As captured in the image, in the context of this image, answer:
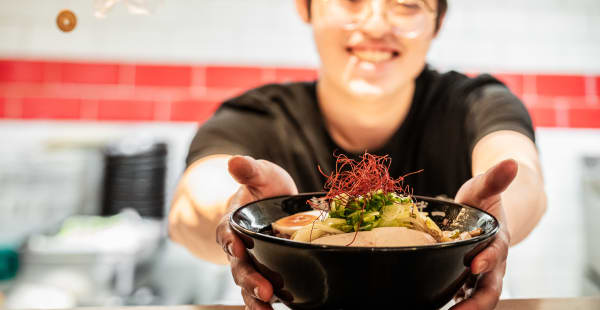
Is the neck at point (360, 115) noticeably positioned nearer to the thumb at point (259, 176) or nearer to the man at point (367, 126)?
the man at point (367, 126)

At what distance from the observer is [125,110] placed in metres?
3.26

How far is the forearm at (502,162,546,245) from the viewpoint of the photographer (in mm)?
1079

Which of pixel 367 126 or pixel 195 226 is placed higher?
pixel 367 126

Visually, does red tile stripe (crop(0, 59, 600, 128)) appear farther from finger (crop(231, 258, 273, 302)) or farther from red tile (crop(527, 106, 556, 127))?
finger (crop(231, 258, 273, 302))

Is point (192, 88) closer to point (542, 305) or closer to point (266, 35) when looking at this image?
point (266, 35)

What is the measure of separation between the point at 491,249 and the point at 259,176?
361 millimetres

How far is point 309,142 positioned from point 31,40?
2563 mm

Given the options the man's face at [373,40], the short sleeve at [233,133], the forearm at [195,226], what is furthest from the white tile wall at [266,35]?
the forearm at [195,226]

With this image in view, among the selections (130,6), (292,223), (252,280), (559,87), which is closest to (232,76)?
(559,87)

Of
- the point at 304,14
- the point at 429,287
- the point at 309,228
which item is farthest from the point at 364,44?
the point at 429,287

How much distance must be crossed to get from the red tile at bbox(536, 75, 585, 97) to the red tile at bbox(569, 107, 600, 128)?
0.12m

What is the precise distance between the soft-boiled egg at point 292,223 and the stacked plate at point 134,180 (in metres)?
2.21

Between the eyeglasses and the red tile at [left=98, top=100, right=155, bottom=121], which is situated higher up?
the eyeglasses

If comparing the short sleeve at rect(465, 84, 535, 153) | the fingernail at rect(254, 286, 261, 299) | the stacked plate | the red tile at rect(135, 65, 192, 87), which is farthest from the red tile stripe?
the fingernail at rect(254, 286, 261, 299)
